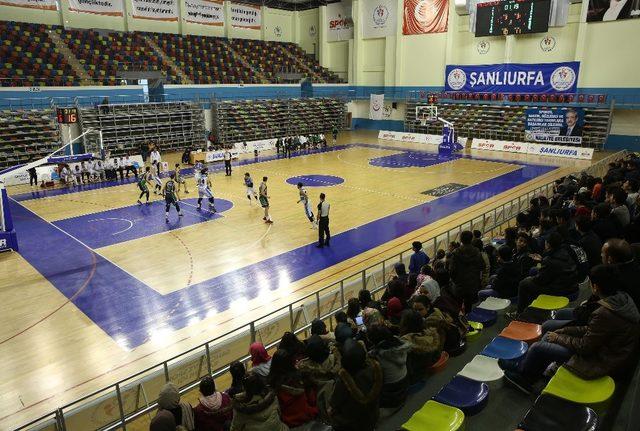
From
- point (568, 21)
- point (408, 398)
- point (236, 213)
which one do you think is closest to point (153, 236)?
point (236, 213)

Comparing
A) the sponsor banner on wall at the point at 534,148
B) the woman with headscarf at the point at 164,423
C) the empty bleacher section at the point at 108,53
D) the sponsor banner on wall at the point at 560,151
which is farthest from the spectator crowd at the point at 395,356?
the empty bleacher section at the point at 108,53

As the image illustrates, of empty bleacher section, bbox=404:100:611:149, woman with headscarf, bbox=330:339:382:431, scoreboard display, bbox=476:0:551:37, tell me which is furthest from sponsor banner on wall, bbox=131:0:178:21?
woman with headscarf, bbox=330:339:382:431

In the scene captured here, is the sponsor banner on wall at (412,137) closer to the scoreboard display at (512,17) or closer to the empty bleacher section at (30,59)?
the scoreboard display at (512,17)

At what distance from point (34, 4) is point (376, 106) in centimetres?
2683

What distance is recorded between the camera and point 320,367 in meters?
4.92

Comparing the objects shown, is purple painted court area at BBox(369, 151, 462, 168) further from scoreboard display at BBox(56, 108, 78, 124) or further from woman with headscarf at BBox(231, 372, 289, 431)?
woman with headscarf at BBox(231, 372, 289, 431)

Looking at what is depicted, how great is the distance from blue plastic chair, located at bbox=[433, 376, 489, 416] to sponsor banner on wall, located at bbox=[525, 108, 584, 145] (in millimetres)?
30494

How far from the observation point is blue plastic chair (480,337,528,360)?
217 inches

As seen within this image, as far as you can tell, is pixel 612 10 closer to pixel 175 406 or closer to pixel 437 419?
pixel 437 419

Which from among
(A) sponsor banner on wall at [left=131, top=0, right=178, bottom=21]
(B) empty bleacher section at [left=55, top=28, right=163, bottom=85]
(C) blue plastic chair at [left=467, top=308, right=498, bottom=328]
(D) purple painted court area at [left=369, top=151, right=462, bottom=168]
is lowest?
(D) purple painted court area at [left=369, top=151, right=462, bottom=168]

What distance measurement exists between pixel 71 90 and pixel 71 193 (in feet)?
33.4

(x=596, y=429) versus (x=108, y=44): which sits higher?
(x=108, y=44)

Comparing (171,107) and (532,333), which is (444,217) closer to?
(532,333)

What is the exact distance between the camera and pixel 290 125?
129 ft
